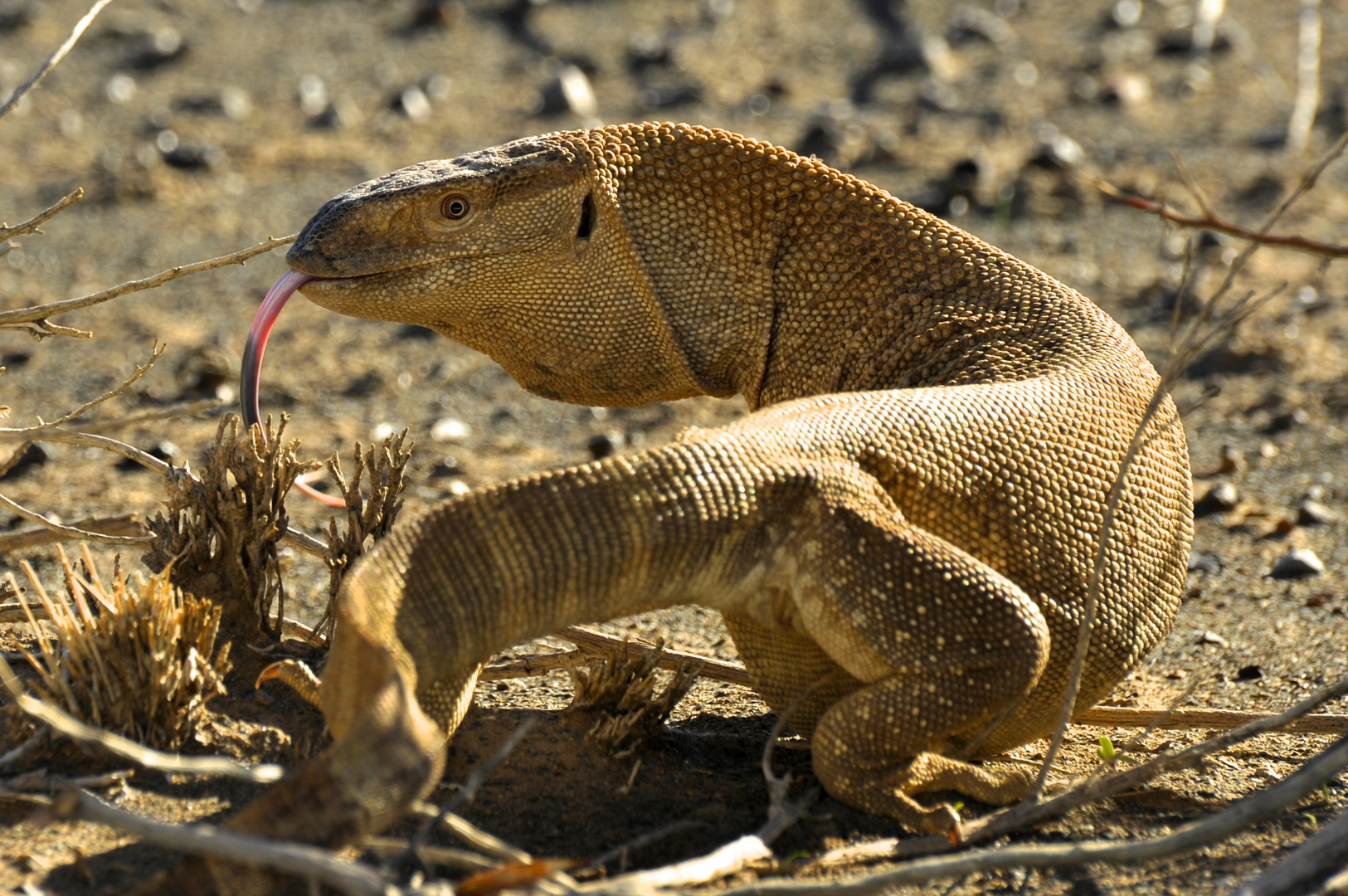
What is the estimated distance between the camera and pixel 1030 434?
11.4 ft

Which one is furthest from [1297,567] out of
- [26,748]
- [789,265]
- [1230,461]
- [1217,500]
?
[26,748]

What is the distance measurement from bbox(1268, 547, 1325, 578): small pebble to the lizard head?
253 centimetres

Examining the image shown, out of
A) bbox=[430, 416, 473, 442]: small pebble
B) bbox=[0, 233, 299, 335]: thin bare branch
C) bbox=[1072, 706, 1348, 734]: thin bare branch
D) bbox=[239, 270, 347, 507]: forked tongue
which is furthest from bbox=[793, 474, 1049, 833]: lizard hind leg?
bbox=[430, 416, 473, 442]: small pebble

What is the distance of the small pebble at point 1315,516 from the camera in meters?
5.82

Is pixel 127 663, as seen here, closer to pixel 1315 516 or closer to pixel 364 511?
pixel 364 511

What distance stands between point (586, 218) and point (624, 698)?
138 centimetres

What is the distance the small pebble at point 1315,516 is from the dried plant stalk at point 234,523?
406cm

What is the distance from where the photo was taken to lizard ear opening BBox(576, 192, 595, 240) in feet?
13.4

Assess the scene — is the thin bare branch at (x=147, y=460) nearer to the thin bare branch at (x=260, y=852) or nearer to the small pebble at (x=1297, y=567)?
the thin bare branch at (x=260, y=852)

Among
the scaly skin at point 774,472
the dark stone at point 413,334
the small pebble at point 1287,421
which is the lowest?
the dark stone at point 413,334

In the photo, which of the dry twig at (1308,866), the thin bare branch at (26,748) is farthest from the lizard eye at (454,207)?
the dry twig at (1308,866)

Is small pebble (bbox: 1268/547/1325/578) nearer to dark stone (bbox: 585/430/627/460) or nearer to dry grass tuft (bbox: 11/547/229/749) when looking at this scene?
dark stone (bbox: 585/430/627/460)

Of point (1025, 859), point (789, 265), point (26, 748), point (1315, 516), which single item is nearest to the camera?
point (1025, 859)

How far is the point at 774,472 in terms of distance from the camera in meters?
3.07
